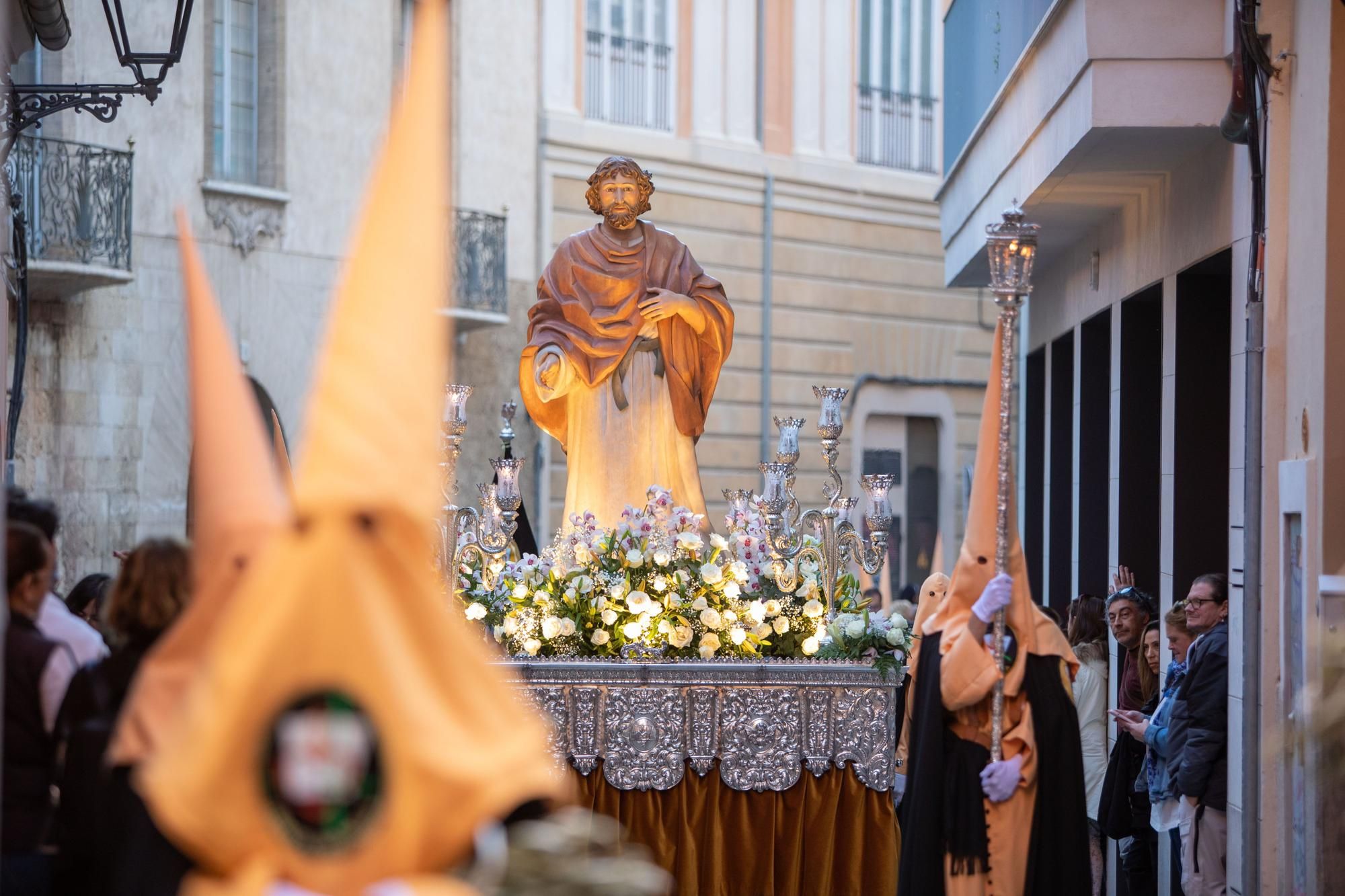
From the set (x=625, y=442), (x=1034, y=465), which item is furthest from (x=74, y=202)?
(x=1034, y=465)

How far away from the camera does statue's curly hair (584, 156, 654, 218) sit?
392 inches

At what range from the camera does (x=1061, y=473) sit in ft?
48.8

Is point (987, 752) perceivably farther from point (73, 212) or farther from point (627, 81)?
point (627, 81)

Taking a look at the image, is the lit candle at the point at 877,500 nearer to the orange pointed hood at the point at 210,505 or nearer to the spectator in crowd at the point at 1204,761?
the spectator in crowd at the point at 1204,761

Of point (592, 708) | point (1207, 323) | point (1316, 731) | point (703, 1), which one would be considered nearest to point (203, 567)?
point (1316, 731)

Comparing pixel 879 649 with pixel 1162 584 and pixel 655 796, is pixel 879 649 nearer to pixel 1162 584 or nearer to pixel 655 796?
pixel 655 796

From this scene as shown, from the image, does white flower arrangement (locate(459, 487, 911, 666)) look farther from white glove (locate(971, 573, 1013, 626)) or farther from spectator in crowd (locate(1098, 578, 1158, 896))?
white glove (locate(971, 573, 1013, 626))

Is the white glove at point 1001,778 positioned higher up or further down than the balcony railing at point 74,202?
further down

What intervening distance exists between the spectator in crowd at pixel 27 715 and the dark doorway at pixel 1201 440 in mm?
6732

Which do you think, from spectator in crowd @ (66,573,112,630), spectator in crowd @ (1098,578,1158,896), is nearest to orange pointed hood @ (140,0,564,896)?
spectator in crowd @ (66,573,112,630)

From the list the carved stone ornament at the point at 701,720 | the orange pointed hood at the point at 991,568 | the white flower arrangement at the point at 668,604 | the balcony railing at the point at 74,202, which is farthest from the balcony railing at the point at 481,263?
the orange pointed hood at the point at 991,568

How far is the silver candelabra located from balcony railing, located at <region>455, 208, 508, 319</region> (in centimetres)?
1033

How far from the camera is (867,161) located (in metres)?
24.1

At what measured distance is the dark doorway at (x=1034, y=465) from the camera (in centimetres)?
1594
